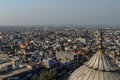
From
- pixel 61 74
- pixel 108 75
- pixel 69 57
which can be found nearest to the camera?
pixel 108 75

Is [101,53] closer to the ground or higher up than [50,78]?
higher up

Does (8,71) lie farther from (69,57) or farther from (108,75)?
(108,75)

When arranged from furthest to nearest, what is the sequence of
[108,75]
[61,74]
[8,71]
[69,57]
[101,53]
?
[69,57] < [61,74] < [8,71] < [101,53] < [108,75]

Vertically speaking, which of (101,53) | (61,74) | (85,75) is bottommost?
(61,74)

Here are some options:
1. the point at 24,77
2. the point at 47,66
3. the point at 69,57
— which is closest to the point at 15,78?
the point at 24,77

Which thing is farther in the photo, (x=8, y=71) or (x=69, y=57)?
(x=69, y=57)

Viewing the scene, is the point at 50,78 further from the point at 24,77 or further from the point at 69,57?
the point at 69,57

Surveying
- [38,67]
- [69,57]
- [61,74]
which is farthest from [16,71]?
[69,57]
